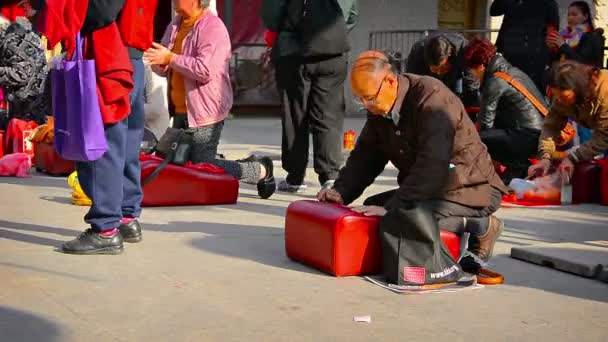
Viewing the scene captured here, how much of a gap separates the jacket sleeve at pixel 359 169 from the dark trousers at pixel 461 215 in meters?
0.20

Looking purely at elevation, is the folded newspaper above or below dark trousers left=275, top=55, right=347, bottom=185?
below

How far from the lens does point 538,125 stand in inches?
338

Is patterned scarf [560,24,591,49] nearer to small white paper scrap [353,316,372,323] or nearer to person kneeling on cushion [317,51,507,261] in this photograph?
person kneeling on cushion [317,51,507,261]

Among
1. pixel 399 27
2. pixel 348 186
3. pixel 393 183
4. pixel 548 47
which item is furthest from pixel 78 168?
pixel 399 27

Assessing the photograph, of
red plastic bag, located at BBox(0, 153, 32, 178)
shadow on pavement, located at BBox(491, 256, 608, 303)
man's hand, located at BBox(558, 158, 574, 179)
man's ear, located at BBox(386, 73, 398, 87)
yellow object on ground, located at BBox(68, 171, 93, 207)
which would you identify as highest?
man's ear, located at BBox(386, 73, 398, 87)

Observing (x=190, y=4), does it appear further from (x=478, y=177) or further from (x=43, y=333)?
(x=43, y=333)

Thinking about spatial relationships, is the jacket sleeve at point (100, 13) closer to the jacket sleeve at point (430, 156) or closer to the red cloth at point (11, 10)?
the jacket sleeve at point (430, 156)

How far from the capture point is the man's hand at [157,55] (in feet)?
24.0

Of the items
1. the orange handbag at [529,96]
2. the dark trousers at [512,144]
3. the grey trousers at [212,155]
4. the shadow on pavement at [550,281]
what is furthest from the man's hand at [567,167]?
the grey trousers at [212,155]

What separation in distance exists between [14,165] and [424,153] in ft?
16.2

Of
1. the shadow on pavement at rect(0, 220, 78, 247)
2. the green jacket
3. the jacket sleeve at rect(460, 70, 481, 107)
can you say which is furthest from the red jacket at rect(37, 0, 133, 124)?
the jacket sleeve at rect(460, 70, 481, 107)

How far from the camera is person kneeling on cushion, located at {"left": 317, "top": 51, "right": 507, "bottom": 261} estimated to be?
16.4ft

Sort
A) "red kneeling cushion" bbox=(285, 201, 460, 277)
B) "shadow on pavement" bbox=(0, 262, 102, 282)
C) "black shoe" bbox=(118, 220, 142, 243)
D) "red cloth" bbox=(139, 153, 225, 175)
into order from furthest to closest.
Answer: "red cloth" bbox=(139, 153, 225, 175) < "black shoe" bbox=(118, 220, 142, 243) < "red kneeling cushion" bbox=(285, 201, 460, 277) < "shadow on pavement" bbox=(0, 262, 102, 282)

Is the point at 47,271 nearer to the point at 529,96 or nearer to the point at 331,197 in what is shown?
the point at 331,197
